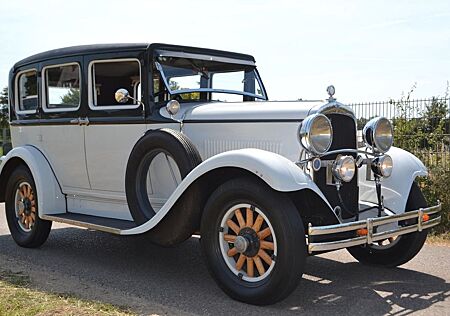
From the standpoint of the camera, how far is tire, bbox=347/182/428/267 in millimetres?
5332

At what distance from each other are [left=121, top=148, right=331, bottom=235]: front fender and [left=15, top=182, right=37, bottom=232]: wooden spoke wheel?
260cm

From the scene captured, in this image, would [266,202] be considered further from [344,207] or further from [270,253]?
[344,207]

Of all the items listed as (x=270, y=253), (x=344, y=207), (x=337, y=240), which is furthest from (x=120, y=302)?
(x=344, y=207)

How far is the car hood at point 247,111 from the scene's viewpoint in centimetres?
488

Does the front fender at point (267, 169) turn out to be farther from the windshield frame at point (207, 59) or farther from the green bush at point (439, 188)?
the green bush at point (439, 188)

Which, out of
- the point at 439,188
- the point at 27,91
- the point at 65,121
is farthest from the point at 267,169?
the point at 439,188

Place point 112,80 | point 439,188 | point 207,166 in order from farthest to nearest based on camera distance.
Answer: point 439,188
point 112,80
point 207,166

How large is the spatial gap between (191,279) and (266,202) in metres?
1.38

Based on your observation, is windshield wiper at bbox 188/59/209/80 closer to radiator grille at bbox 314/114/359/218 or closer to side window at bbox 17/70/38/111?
radiator grille at bbox 314/114/359/218

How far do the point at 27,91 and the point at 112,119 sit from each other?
1787mm

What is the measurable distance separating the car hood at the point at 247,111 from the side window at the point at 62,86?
1.29 metres

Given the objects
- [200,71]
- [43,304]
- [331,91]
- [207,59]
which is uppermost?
[207,59]

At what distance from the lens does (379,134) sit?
5.22 meters

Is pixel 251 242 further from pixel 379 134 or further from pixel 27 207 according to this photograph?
pixel 27 207
